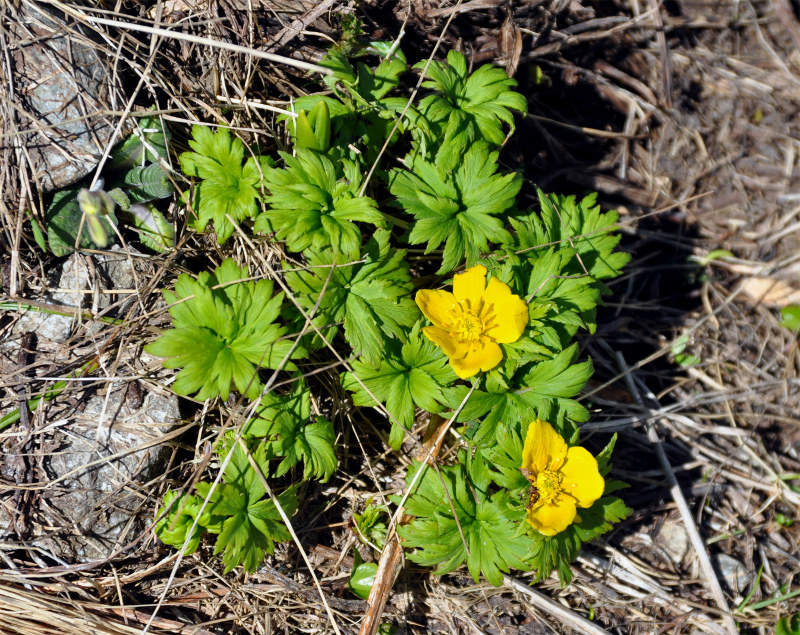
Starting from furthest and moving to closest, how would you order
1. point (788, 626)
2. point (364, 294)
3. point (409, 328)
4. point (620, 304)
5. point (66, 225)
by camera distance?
1. point (620, 304)
2. point (788, 626)
3. point (66, 225)
4. point (409, 328)
5. point (364, 294)

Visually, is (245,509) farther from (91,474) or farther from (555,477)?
(555,477)

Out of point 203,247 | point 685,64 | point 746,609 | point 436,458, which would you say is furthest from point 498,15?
point 746,609

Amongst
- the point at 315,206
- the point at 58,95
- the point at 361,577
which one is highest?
the point at 58,95

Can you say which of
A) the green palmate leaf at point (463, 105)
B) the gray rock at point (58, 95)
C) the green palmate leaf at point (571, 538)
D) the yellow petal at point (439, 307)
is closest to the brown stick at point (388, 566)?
the yellow petal at point (439, 307)

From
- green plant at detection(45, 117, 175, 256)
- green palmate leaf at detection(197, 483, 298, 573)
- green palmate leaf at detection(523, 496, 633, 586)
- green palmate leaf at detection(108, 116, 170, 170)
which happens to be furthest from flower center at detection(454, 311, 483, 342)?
green palmate leaf at detection(108, 116, 170, 170)

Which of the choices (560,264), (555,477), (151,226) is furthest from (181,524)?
(560,264)

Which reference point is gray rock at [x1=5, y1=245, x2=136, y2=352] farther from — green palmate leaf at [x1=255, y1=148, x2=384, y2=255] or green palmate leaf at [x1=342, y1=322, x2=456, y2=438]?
green palmate leaf at [x1=342, y1=322, x2=456, y2=438]
